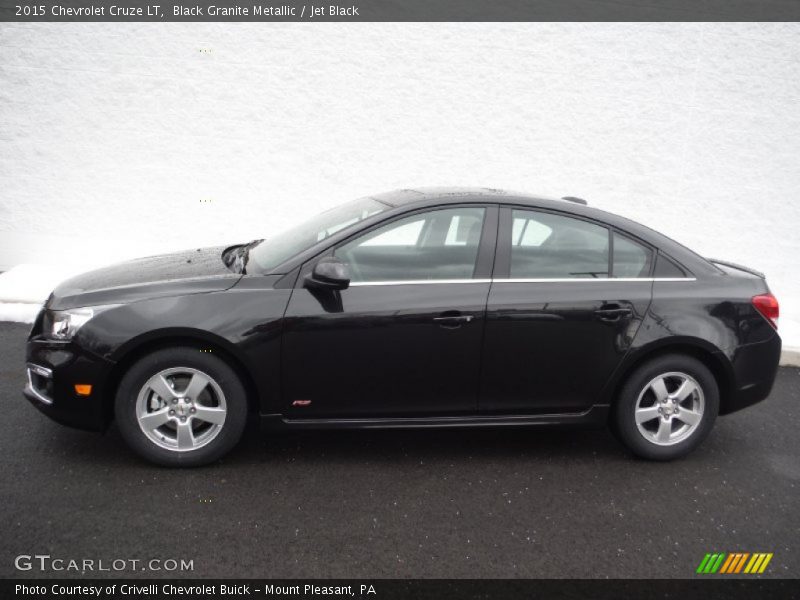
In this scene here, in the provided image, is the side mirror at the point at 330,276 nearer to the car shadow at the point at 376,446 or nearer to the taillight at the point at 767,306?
the car shadow at the point at 376,446

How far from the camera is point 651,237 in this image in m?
4.58

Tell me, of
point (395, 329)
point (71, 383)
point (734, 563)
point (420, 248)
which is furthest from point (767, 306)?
point (71, 383)

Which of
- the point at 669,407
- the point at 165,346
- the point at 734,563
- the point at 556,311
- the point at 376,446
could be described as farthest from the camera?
the point at 376,446

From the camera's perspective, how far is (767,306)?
15.0ft

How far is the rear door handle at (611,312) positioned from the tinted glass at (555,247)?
20cm

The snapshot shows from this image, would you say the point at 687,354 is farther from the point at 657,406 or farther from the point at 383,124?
the point at 383,124

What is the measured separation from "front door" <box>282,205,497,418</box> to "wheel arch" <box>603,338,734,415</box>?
85 centimetres

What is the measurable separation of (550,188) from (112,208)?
478 cm

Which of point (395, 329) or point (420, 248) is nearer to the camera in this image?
point (395, 329)

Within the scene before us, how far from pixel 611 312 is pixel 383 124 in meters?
4.49

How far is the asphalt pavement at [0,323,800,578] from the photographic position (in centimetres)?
342

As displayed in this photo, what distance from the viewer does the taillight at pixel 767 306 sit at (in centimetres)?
457

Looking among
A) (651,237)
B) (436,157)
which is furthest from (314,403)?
(436,157)

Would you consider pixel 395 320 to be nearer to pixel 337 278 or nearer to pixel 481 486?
pixel 337 278
